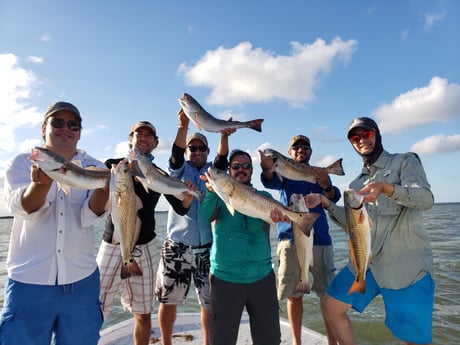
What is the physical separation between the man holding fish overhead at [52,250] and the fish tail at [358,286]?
305cm

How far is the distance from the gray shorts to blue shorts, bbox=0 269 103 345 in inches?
66.9

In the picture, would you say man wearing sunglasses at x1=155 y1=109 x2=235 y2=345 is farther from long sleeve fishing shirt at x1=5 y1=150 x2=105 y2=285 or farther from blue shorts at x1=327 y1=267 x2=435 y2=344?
blue shorts at x1=327 y1=267 x2=435 y2=344

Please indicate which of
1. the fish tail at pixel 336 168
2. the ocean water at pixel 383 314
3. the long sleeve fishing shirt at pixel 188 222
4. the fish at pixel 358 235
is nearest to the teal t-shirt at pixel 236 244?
the long sleeve fishing shirt at pixel 188 222

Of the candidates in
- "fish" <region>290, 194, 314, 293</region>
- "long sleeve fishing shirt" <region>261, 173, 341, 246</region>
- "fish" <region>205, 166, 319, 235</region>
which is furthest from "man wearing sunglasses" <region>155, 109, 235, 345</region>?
"fish" <region>290, 194, 314, 293</region>

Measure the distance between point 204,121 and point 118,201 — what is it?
7.29 feet

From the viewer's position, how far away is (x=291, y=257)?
5414mm

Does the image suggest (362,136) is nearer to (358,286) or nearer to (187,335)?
(358,286)

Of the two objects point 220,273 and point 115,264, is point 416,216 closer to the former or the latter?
point 220,273

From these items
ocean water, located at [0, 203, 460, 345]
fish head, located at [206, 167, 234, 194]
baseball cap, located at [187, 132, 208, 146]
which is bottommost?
ocean water, located at [0, 203, 460, 345]

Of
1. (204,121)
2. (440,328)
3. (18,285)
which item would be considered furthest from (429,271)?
(440,328)

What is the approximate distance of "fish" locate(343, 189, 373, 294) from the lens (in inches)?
150

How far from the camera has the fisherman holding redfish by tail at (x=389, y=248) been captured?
12.3ft

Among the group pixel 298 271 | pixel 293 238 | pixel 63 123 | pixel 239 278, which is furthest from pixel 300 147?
pixel 63 123

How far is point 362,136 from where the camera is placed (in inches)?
175
